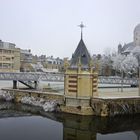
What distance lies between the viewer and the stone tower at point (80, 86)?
2428cm

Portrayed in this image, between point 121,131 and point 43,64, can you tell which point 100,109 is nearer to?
point 121,131

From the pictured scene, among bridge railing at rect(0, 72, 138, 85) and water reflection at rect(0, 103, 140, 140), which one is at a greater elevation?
bridge railing at rect(0, 72, 138, 85)

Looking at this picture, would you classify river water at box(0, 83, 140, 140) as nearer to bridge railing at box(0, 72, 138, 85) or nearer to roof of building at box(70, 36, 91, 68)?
roof of building at box(70, 36, 91, 68)

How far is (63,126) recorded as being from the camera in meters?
19.7

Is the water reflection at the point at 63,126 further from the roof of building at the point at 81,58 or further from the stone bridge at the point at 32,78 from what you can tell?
the stone bridge at the point at 32,78

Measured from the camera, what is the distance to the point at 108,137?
1705 centimetres

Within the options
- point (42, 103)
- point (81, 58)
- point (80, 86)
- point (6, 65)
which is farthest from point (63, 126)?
point (6, 65)

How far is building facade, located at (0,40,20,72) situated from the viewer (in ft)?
320

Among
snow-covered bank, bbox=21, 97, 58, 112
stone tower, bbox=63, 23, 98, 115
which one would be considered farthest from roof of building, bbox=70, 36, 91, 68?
snow-covered bank, bbox=21, 97, 58, 112

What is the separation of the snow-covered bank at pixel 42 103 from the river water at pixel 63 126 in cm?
93

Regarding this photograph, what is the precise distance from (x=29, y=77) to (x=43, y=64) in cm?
8263

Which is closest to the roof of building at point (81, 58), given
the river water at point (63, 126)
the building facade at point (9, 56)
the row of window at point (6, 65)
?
the river water at point (63, 126)

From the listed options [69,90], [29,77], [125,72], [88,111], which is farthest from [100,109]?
[125,72]

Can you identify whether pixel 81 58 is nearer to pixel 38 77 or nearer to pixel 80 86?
pixel 80 86
